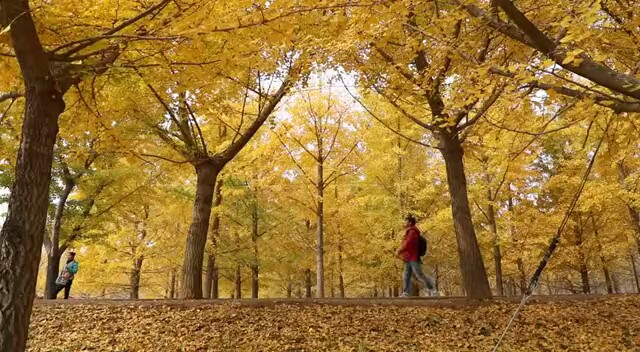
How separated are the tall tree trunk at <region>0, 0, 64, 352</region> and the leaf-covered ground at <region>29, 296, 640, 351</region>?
1.80 metres

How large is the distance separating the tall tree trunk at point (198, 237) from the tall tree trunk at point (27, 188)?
3.88 m

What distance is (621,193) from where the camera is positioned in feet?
35.3

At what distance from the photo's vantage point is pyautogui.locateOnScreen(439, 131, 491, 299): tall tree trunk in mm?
7484

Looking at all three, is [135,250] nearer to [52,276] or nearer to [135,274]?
[135,274]

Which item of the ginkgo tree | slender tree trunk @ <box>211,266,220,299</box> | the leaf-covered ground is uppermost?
the ginkgo tree

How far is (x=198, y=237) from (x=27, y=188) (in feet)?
13.4

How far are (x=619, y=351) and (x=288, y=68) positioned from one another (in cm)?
713

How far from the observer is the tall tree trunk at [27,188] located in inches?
146

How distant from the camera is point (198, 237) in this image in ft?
26.0

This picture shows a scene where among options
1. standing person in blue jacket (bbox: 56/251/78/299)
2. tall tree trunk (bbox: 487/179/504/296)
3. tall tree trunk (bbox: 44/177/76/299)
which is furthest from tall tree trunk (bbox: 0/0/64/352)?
tall tree trunk (bbox: 487/179/504/296)

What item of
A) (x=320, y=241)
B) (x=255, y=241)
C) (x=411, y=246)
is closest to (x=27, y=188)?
(x=411, y=246)

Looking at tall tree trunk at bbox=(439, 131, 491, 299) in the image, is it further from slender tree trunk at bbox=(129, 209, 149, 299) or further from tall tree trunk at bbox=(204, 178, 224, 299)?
slender tree trunk at bbox=(129, 209, 149, 299)

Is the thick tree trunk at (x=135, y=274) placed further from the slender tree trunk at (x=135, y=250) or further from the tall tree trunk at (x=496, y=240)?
the tall tree trunk at (x=496, y=240)

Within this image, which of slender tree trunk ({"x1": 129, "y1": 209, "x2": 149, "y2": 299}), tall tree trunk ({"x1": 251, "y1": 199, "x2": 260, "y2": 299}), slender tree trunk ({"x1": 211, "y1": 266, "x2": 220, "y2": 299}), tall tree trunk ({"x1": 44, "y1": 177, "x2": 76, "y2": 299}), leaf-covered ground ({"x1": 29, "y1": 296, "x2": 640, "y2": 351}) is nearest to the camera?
leaf-covered ground ({"x1": 29, "y1": 296, "x2": 640, "y2": 351})
